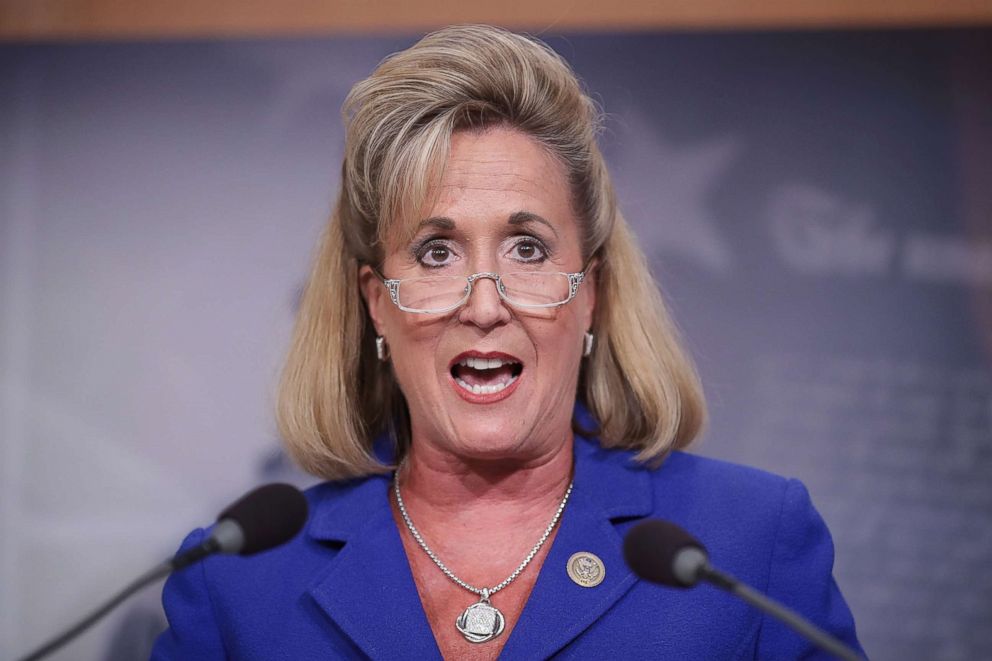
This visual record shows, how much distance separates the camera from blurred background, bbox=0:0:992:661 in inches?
110

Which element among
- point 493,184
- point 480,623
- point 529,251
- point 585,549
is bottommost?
point 480,623

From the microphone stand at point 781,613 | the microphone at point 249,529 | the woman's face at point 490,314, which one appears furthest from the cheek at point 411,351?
the microphone stand at point 781,613

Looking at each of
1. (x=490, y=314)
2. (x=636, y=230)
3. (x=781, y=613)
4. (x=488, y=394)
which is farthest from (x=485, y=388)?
(x=636, y=230)

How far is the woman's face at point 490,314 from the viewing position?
6.57 feet

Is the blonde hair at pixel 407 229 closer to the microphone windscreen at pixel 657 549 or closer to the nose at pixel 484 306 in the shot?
the nose at pixel 484 306

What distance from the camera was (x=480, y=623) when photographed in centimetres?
195

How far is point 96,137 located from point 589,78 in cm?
118

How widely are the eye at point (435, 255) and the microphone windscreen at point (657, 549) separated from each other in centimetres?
69

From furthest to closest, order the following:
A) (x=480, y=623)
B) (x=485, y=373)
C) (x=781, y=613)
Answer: (x=485, y=373) → (x=480, y=623) → (x=781, y=613)

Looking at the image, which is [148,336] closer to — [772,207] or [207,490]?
[207,490]

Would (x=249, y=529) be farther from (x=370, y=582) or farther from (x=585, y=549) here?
(x=585, y=549)

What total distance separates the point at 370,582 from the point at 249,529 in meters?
0.58

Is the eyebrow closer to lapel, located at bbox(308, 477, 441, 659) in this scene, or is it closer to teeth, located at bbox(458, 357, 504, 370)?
teeth, located at bbox(458, 357, 504, 370)

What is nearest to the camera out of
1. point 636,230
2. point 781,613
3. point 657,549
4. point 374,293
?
point 781,613
